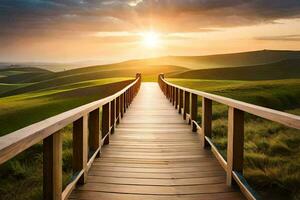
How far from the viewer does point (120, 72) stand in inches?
5049

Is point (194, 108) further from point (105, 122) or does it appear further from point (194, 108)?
point (105, 122)

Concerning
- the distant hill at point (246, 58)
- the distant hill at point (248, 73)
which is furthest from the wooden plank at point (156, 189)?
the distant hill at point (246, 58)

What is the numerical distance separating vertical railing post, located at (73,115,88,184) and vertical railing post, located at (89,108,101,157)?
3.46ft

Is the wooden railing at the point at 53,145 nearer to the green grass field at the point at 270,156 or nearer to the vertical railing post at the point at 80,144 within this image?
the vertical railing post at the point at 80,144

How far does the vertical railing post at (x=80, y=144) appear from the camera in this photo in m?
3.84

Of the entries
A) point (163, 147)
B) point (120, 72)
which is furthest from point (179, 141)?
point (120, 72)

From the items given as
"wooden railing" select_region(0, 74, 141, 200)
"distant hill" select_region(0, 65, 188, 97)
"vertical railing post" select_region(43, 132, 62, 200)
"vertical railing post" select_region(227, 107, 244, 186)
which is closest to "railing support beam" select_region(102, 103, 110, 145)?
"wooden railing" select_region(0, 74, 141, 200)

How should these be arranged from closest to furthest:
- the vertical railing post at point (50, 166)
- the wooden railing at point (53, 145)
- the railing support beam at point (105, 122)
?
the wooden railing at point (53, 145), the vertical railing post at point (50, 166), the railing support beam at point (105, 122)

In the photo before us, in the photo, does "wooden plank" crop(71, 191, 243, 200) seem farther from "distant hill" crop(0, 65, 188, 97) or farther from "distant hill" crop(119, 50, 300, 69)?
"distant hill" crop(119, 50, 300, 69)

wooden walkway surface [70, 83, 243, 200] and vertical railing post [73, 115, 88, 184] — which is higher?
vertical railing post [73, 115, 88, 184]

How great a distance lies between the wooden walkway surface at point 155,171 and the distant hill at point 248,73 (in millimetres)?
63223

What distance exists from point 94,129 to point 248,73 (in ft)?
243

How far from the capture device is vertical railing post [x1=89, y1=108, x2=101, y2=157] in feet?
16.6

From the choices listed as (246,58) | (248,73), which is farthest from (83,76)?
(246,58)
